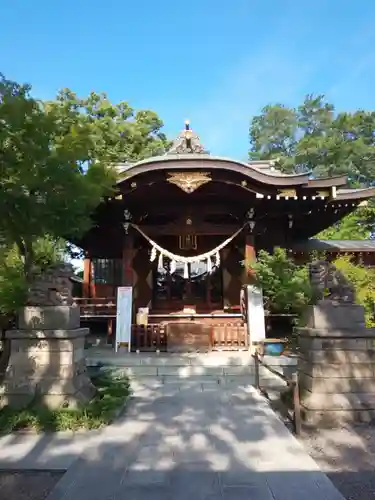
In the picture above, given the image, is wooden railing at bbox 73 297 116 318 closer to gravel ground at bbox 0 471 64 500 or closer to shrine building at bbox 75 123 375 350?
shrine building at bbox 75 123 375 350

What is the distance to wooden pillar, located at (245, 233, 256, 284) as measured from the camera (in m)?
11.1

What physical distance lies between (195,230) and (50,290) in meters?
6.60

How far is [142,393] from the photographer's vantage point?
7.28 metres

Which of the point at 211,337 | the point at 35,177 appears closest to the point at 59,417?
the point at 35,177

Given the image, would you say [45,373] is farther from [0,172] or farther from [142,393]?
[0,172]

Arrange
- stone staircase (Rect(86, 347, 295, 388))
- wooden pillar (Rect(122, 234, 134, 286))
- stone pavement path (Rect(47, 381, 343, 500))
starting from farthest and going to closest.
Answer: wooden pillar (Rect(122, 234, 134, 286)), stone staircase (Rect(86, 347, 295, 388)), stone pavement path (Rect(47, 381, 343, 500))

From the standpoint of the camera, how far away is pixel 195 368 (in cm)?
858

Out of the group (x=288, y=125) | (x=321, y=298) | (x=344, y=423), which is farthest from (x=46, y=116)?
(x=288, y=125)

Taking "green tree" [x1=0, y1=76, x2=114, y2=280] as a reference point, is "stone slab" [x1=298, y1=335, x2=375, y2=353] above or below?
below

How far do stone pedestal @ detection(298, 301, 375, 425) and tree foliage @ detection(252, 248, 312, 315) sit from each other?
159 inches

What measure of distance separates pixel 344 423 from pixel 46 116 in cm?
672

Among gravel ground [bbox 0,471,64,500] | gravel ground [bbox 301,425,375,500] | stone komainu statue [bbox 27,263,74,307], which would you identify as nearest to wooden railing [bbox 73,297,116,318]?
stone komainu statue [bbox 27,263,74,307]

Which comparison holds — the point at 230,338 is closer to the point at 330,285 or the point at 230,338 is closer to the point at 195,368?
the point at 195,368

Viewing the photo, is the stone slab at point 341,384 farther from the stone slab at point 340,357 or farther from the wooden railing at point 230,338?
the wooden railing at point 230,338
